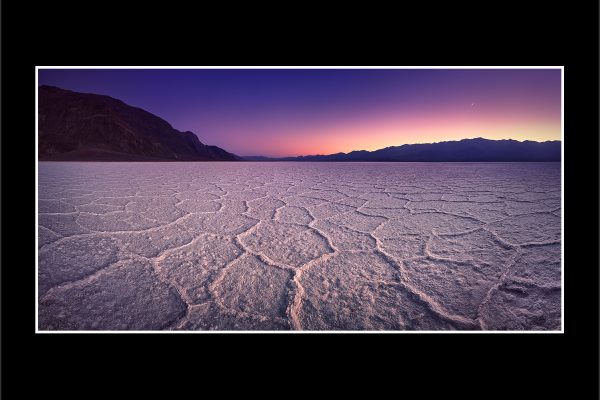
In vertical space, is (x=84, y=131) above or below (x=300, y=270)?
above

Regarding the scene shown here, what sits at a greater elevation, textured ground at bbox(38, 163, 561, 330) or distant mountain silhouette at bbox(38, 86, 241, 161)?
distant mountain silhouette at bbox(38, 86, 241, 161)

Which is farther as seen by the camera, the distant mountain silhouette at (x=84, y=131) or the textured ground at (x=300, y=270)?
the distant mountain silhouette at (x=84, y=131)

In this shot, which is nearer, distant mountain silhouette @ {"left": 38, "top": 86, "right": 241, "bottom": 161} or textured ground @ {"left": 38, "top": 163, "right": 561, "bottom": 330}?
textured ground @ {"left": 38, "top": 163, "right": 561, "bottom": 330}

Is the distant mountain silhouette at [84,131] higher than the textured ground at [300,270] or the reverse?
higher

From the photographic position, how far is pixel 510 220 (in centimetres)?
204

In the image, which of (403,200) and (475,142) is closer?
(403,200)

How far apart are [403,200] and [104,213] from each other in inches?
125

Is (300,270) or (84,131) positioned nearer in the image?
(300,270)
